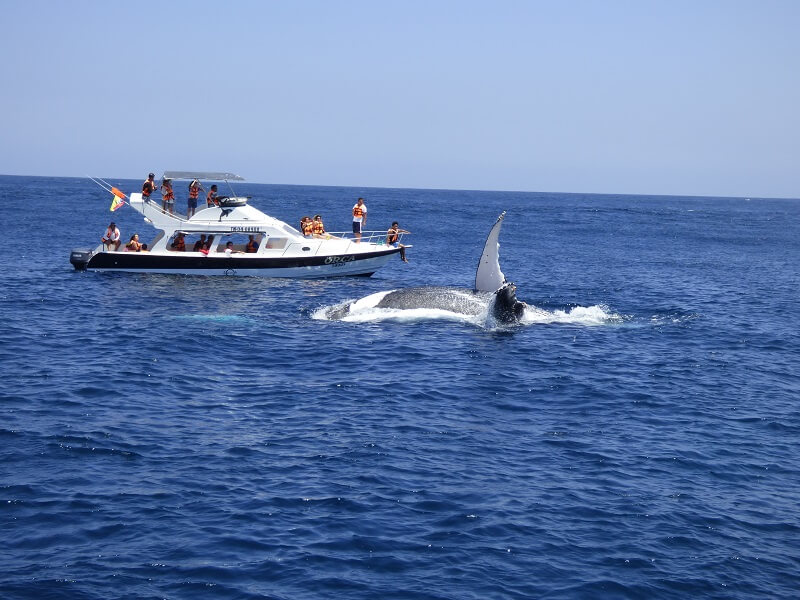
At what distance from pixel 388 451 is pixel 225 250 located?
82.9 feet

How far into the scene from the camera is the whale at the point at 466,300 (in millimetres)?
30375

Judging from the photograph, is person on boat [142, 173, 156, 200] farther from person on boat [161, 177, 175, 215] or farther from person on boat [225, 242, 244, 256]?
person on boat [225, 242, 244, 256]

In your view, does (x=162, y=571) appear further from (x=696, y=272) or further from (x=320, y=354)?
(x=696, y=272)

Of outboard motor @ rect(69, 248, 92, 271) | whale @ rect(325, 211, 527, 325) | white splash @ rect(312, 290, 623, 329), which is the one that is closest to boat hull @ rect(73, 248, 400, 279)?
outboard motor @ rect(69, 248, 92, 271)

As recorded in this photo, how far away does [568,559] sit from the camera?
1332 centimetres

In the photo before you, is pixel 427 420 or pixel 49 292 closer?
pixel 427 420

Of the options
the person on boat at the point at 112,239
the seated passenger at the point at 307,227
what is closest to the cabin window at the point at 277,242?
the seated passenger at the point at 307,227

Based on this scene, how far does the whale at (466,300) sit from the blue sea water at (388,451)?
90 centimetres

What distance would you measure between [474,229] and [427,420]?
235 feet

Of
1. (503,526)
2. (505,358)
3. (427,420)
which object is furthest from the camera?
(505,358)

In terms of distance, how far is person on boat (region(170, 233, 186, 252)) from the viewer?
40938 mm

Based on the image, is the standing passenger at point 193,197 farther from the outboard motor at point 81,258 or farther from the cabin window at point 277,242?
the outboard motor at point 81,258

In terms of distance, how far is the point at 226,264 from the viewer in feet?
133


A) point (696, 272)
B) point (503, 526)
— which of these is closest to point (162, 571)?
point (503, 526)
